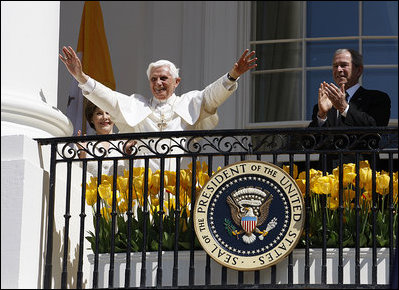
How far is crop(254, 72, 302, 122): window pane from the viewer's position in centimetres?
1210

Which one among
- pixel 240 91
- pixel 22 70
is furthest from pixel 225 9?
pixel 22 70

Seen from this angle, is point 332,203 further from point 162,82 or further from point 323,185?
point 162,82

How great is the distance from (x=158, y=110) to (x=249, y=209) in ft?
6.91

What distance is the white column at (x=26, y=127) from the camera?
24.8ft

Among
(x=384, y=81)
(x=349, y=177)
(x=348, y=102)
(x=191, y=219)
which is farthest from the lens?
(x=384, y=81)

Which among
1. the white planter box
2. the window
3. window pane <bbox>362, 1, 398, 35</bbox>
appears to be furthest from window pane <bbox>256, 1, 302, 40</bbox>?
the white planter box

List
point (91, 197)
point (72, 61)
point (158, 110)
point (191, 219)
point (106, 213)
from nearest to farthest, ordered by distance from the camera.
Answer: point (191, 219) < point (91, 197) < point (106, 213) < point (72, 61) < point (158, 110)

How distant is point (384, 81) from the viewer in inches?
475

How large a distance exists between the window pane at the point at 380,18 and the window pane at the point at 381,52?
0.10 m

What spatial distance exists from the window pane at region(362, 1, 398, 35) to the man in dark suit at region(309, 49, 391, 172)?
2.86m

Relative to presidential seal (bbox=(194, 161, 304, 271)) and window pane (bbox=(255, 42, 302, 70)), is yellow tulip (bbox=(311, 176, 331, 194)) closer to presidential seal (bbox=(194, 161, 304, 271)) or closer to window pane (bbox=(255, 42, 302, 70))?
presidential seal (bbox=(194, 161, 304, 271))

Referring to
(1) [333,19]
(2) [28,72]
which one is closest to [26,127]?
(2) [28,72]

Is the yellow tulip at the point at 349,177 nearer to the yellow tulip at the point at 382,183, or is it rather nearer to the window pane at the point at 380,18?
the yellow tulip at the point at 382,183

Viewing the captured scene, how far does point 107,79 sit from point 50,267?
4322mm
